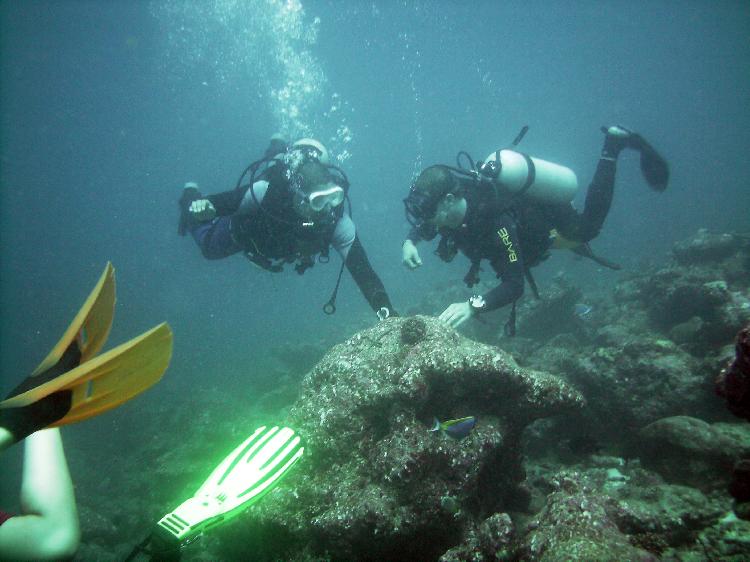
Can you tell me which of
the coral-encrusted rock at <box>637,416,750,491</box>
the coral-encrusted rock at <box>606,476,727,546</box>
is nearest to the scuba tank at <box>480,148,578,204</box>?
the coral-encrusted rock at <box>637,416,750,491</box>

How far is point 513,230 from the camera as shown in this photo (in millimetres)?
5590

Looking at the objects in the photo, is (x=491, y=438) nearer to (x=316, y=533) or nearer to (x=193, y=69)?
(x=316, y=533)

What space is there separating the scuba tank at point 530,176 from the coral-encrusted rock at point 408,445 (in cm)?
334

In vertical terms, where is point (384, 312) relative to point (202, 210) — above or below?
below

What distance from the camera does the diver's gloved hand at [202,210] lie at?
21.1 feet

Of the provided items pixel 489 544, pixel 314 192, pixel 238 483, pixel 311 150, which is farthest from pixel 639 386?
pixel 311 150

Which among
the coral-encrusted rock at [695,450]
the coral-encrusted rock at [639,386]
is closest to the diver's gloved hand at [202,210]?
the coral-encrusted rock at [639,386]

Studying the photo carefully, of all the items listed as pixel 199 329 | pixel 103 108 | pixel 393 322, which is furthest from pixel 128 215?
pixel 393 322

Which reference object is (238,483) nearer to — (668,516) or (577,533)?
(577,533)

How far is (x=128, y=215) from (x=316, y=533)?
143947 millimetres

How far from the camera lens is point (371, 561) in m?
3.26

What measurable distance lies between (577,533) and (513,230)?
162 inches

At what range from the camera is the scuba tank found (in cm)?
629

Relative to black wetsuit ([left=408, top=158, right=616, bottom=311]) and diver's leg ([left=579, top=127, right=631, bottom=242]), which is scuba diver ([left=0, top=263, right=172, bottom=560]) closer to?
black wetsuit ([left=408, top=158, right=616, bottom=311])
